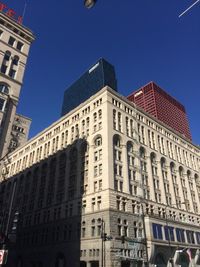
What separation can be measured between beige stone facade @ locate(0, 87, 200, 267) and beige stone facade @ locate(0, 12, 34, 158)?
995 inches

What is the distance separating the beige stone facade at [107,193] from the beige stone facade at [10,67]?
25.3 m

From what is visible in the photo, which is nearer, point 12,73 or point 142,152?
point 12,73

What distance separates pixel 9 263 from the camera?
249ft

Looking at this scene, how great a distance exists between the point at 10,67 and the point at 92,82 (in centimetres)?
8332

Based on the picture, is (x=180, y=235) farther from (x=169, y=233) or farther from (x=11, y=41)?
(x=11, y=41)

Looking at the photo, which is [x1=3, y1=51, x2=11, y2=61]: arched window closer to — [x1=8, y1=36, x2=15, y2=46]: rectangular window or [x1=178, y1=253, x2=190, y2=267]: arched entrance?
[x1=8, y1=36, x2=15, y2=46]: rectangular window

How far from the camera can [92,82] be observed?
129 metres

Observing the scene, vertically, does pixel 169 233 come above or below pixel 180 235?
below

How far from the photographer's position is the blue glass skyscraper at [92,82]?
122 metres

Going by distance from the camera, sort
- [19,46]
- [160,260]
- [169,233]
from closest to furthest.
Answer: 1. [19,46]
2. [160,260]
3. [169,233]

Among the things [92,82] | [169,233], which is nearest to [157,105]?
[92,82]

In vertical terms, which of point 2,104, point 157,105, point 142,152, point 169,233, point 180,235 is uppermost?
point 157,105

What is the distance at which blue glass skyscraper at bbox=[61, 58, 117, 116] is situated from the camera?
399 ft

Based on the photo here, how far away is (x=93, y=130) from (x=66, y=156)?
41.0 feet
